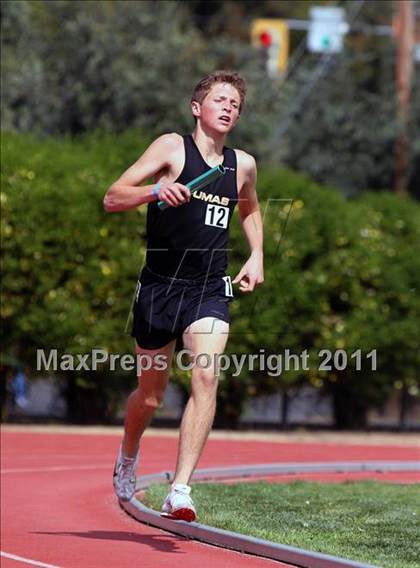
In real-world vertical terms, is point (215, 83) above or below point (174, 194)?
above

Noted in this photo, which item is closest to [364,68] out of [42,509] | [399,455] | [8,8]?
[8,8]

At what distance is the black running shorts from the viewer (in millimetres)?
9375

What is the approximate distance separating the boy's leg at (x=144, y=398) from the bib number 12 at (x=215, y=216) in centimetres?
80

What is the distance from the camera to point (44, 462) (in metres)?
15.4

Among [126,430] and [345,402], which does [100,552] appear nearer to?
[126,430]

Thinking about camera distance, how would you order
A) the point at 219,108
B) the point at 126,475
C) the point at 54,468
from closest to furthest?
the point at 219,108 < the point at 126,475 < the point at 54,468

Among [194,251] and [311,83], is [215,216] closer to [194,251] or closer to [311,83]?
[194,251]

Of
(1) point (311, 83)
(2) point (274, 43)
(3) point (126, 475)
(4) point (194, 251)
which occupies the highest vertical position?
(2) point (274, 43)

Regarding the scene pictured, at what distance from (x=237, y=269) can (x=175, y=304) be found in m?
10.7

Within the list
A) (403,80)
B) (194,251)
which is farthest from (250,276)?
(403,80)

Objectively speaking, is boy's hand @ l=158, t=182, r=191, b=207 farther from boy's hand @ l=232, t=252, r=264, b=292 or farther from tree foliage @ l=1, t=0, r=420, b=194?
tree foliage @ l=1, t=0, r=420, b=194

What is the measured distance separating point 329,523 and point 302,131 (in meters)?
28.1

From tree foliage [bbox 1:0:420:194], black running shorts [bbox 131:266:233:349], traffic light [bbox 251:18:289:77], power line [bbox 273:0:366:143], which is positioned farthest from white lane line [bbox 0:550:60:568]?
traffic light [bbox 251:18:289:77]

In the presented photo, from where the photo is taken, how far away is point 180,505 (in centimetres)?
890
